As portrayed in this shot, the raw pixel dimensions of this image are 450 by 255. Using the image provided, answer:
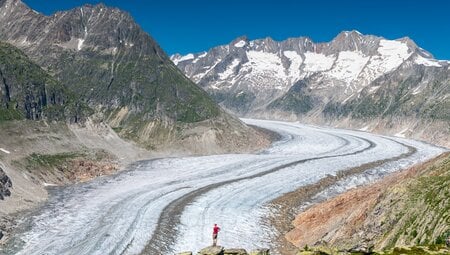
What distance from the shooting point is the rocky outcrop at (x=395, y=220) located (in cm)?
3427

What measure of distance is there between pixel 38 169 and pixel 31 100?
82.3ft

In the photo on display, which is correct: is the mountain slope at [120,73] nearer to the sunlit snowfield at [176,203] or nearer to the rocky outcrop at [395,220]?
the sunlit snowfield at [176,203]

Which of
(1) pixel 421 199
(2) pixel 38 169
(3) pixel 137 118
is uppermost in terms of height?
(3) pixel 137 118

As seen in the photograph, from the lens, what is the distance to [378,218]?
41.7 metres

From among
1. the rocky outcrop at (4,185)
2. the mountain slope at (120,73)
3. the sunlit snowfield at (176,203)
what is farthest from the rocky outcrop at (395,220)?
the mountain slope at (120,73)

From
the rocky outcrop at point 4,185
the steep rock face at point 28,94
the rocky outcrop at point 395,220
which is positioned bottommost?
the rocky outcrop at point 395,220

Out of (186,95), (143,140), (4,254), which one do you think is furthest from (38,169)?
(186,95)

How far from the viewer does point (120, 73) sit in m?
142

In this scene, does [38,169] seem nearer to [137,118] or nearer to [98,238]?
[98,238]

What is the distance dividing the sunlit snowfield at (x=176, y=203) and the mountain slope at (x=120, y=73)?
2201cm

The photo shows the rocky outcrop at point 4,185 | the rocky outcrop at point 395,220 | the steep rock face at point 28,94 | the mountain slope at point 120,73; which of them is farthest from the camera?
the mountain slope at point 120,73

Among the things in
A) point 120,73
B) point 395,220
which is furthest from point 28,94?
point 395,220

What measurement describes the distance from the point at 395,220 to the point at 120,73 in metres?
113

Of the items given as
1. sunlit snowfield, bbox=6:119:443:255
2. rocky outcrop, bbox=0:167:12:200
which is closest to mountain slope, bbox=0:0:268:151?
sunlit snowfield, bbox=6:119:443:255
